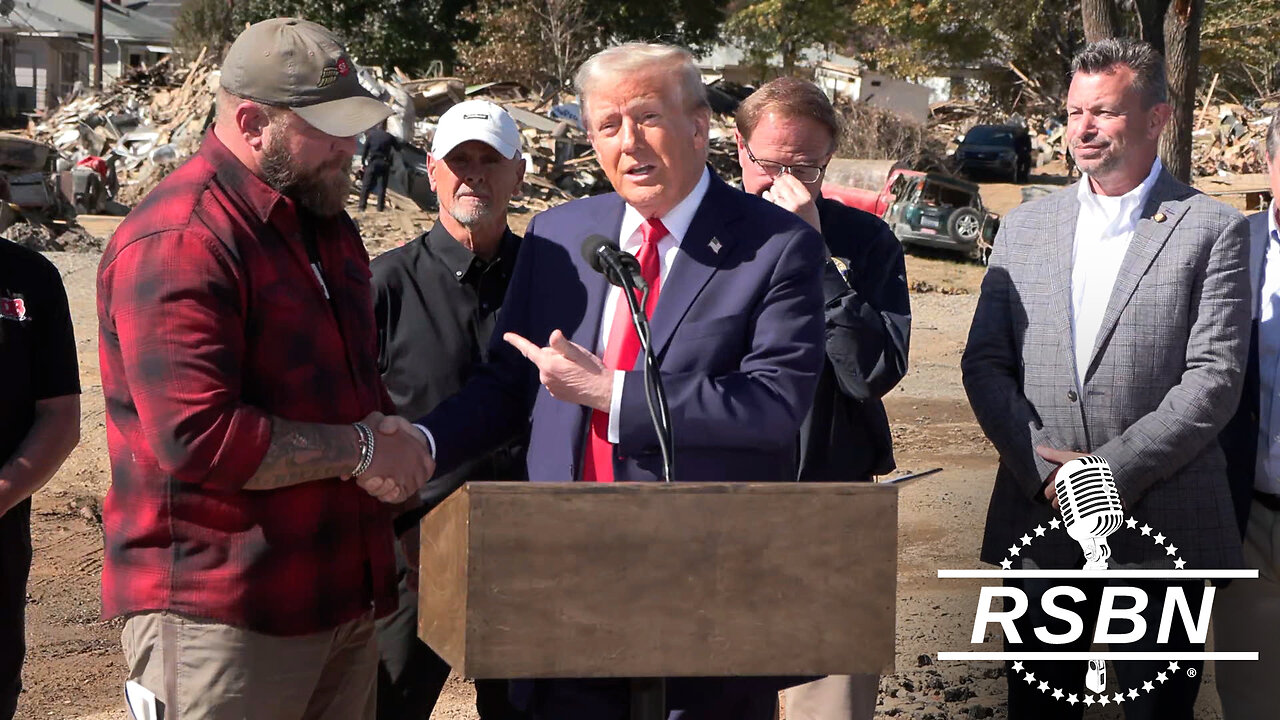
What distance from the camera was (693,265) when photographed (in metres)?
3.24

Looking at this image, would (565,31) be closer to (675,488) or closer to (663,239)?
(663,239)

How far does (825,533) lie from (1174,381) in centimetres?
203

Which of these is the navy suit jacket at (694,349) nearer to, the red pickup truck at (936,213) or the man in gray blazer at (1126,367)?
the man in gray blazer at (1126,367)

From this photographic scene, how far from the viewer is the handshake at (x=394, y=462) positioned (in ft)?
10.3

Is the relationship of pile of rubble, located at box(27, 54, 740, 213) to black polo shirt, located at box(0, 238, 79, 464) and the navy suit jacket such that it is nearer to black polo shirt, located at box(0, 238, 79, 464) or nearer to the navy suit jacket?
black polo shirt, located at box(0, 238, 79, 464)

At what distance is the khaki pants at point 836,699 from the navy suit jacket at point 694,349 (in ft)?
4.02

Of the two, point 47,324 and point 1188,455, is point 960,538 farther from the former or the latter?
point 47,324

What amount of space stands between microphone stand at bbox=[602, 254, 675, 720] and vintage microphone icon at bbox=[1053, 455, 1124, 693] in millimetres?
1673

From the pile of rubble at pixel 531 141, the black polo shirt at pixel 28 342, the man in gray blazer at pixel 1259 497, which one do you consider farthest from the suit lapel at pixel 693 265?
the pile of rubble at pixel 531 141

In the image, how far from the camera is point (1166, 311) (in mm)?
4090

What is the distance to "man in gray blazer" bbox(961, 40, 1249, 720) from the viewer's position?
4.06 m

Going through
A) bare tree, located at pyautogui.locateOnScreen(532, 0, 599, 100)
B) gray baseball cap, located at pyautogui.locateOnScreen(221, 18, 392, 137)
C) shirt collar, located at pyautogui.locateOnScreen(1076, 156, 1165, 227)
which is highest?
gray baseball cap, located at pyautogui.locateOnScreen(221, 18, 392, 137)

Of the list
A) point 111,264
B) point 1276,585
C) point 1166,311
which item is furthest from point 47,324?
point 1276,585

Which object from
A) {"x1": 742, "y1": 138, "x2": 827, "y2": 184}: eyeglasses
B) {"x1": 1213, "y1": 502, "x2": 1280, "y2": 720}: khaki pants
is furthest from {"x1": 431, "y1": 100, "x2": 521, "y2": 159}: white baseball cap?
{"x1": 1213, "y1": 502, "x2": 1280, "y2": 720}: khaki pants
